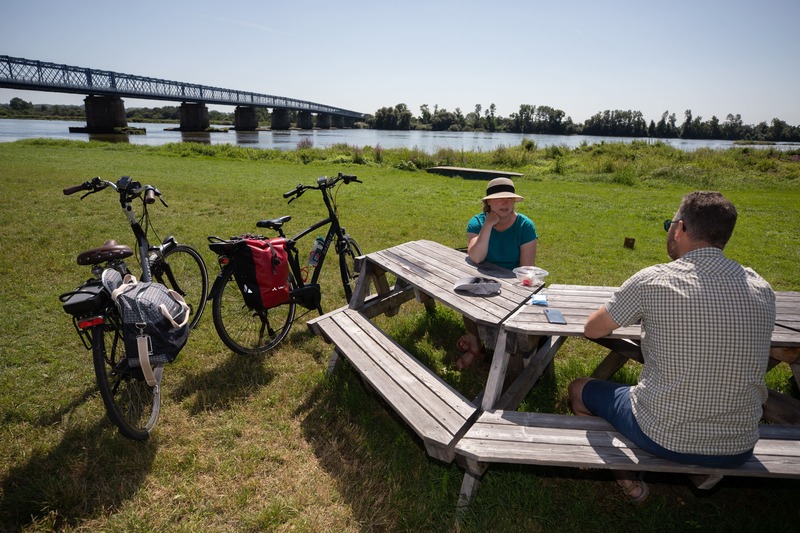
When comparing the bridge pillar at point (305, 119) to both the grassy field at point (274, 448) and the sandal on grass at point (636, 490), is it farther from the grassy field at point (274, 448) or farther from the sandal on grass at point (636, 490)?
the sandal on grass at point (636, 490)

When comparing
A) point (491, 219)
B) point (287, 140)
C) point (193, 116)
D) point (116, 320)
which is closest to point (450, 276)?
point (491, 219)

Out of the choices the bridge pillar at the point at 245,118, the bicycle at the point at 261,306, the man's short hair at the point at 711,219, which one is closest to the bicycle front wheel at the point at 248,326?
the bicycle at the point at 261,306

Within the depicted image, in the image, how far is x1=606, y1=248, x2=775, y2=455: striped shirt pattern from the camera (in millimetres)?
1881

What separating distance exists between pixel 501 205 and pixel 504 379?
158 centimetres

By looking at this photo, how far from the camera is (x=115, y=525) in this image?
2424 mm

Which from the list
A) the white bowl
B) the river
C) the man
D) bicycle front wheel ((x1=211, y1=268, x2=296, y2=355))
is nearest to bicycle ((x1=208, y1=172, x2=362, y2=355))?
bicycle front wheel ((x1=211, y1=268, x2=296, y2=355))

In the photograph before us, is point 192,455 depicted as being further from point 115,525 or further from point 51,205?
point 51,205

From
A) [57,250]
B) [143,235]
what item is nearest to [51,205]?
[57,250]

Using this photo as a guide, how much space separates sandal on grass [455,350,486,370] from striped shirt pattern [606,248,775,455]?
209 centimetres

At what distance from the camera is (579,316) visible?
2885 mm

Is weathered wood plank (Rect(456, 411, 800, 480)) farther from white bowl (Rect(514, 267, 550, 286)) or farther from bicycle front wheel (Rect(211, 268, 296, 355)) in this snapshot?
bicycle front wheel (Rect(211, 268, 296, 355))

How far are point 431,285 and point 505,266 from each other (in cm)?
102

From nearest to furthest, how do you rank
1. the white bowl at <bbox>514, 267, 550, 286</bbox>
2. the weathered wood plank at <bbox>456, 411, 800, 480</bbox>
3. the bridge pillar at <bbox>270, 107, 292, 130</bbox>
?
1. the weathered wood plank at <bbox>456, 411, 800, 480</bbox>
2. the white bowl at <bbox>514, 267, 550, 286</bbox>
3. the bridge pillar at <bbox>270, 107, 292, 130</bbox>

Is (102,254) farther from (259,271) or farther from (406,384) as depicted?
(406,384)
